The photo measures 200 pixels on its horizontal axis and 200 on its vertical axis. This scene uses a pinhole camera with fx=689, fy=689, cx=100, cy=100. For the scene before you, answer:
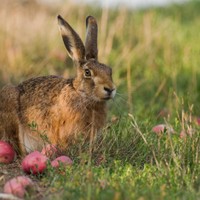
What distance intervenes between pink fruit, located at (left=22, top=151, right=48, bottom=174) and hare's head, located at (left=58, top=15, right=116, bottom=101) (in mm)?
994

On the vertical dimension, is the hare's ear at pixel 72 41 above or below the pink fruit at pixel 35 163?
above

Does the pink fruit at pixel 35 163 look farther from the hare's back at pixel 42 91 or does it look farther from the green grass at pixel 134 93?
the hare's back at pixel 42 91

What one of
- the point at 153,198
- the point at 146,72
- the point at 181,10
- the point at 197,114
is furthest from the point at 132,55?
the point at 153,198

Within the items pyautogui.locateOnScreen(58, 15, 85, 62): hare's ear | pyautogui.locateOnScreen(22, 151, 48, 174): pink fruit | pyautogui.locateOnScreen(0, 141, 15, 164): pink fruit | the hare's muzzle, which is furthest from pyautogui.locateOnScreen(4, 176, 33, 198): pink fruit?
pyautogui.locateOnScreen(58, 15, 85, 62): hare's ear

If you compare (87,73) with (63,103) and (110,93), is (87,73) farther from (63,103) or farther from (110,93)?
(110,93)

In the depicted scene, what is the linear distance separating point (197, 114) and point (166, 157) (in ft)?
7.94

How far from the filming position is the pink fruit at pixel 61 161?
507 centimetres

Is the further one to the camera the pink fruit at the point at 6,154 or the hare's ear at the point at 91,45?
the hare's ear at the point at 91,45

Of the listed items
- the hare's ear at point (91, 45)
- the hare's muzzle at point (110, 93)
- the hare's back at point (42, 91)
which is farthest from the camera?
the hare's ear at point (91, 45)

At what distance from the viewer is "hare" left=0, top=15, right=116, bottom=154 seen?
6004 millimetres

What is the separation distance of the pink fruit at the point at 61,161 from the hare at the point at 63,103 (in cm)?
61

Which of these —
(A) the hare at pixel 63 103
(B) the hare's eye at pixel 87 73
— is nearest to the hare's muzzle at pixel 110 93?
(A) the hare at pixel 63 103

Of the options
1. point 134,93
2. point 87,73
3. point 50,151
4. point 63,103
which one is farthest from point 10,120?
point 134,93

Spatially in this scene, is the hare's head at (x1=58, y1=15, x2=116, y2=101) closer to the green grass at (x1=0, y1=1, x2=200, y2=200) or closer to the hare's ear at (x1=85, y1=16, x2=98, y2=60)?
the hare's ear at (x1=85, y1=16, x2=98, y2=60)
